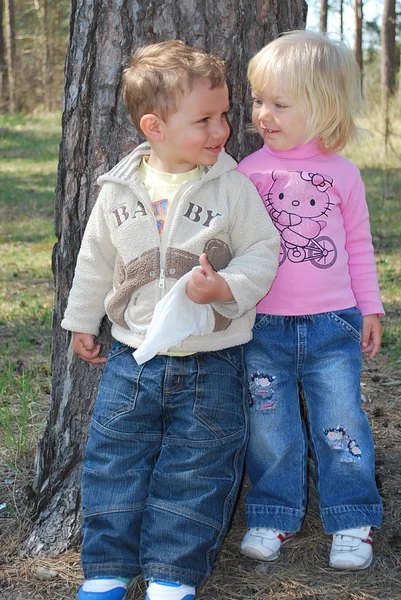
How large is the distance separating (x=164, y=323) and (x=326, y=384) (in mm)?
661

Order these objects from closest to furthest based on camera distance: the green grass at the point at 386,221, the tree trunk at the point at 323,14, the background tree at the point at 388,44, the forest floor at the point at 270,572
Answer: the forest floor at the point at 270,572, the green grass at the point at 386,221, the background tree at the point at 388,44, the tree trunk at the point at 323,14

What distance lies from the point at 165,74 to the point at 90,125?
1.48 ft

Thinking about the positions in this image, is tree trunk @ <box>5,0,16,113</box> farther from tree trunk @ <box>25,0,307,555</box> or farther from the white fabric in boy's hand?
the white fabric in boy's hand

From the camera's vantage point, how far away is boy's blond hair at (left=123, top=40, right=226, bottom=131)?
8.20ft

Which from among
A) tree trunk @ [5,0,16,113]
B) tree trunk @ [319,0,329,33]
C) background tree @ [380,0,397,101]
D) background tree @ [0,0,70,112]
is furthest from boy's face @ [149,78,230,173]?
tree trunk @ [5,0,16,113]

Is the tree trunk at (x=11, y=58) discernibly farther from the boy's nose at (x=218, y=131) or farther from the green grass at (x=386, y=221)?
the boy's nose at (x=218, y=131)

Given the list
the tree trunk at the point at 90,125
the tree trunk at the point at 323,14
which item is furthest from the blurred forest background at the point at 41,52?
the tree trunk at the point at 90,125

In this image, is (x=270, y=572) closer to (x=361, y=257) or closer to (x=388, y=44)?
(x=361, y=257)

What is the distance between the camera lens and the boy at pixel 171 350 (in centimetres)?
253

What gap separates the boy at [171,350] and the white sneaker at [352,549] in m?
0.41

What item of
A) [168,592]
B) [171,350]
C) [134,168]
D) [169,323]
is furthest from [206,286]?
[168,592]

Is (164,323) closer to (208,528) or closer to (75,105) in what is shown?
(208,528)

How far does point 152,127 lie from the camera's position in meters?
2.59

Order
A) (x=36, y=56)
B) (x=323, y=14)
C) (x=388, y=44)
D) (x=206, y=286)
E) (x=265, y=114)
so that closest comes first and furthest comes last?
(x=206, y=286), (x=265, y=114), (x=388, y=44), (x=323, y=14), (x=36, y=56)
